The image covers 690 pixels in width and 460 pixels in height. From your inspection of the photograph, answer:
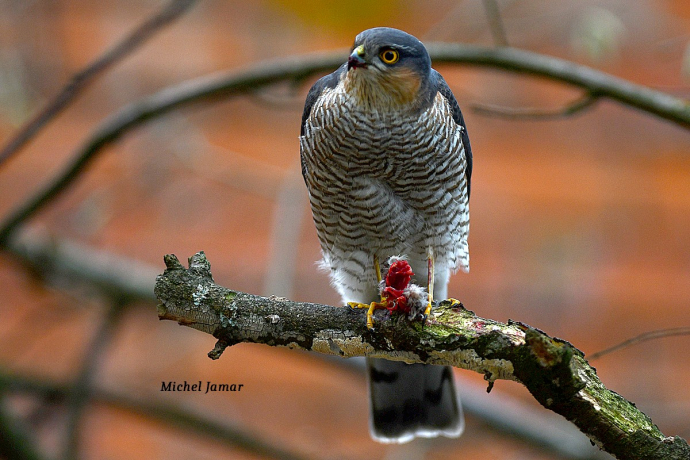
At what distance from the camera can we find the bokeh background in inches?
209

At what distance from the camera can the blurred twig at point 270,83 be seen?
11.8 ft

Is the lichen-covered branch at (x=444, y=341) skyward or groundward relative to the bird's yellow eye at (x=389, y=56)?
groundward

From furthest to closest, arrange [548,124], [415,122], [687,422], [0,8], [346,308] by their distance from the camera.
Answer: [548,124] < [0,8] < [687,422] < [415,122] < [346,308]

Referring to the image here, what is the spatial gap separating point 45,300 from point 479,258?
318 centimetres

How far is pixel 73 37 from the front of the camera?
5617 millimetres

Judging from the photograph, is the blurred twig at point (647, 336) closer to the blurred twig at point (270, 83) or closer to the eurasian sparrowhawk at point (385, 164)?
the eurasian sparrowhawk at point (385, 164)

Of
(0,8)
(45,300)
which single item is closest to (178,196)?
(45,300)

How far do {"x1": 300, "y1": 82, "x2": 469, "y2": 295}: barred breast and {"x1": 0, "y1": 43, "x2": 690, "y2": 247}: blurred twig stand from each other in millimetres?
1035

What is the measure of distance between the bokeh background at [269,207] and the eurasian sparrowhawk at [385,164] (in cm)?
205

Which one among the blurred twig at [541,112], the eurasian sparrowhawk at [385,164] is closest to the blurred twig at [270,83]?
the blurred twig at [541,112]

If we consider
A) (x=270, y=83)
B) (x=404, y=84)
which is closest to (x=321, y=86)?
(x=404, y=84)

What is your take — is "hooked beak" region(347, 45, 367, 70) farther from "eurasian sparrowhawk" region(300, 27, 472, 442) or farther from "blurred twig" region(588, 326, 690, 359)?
"blurred twig" region(588, 326, 690, 359)

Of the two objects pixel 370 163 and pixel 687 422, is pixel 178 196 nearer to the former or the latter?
pixel 370 163

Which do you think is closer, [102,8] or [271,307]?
[271,307]
